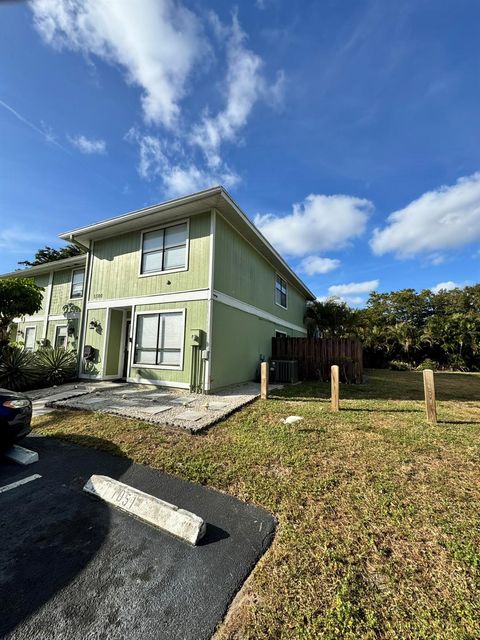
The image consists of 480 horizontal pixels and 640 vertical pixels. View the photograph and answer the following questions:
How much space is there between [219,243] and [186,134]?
12.3 feet

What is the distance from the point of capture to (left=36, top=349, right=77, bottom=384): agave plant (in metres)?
9.15

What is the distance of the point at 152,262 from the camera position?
9.30 m

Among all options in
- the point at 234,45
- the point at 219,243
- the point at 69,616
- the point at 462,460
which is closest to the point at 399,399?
the point at 462,460

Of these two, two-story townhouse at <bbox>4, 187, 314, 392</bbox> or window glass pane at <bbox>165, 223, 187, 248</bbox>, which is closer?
two-story townhouse at <bbox>4, 187, 314, 392</bbox>

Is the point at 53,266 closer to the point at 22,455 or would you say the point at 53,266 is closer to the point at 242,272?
the point at 242,272

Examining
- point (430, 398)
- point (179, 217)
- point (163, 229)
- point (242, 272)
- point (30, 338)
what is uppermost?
point (179, 217)

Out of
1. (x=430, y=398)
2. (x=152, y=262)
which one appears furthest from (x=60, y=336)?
(x=430, y=398)

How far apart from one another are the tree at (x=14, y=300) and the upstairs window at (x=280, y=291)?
1000 centimetres

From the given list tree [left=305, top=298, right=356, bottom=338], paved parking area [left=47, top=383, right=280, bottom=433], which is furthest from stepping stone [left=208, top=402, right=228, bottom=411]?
tree [left=305, top=298, right=356, bottom=338]

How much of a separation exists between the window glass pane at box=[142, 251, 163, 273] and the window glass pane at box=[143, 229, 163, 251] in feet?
0.69

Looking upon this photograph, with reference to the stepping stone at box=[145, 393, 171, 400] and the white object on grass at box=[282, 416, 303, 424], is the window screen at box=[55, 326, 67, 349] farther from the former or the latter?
the white object on grass at box=[282, 416, 303, 424]

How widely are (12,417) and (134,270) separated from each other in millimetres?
6716

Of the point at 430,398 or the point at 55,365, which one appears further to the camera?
the point at 55,365

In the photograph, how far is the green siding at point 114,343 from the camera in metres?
9.85
